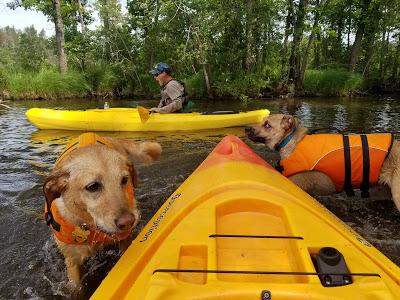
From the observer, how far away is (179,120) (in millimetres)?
10328

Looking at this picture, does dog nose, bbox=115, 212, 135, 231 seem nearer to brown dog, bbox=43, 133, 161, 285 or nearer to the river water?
brown dog, bbox=43, 133, 161, 285

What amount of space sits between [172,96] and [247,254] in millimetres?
8363

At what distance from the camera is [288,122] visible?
4953 mm

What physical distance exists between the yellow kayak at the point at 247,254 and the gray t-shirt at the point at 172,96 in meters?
6.94

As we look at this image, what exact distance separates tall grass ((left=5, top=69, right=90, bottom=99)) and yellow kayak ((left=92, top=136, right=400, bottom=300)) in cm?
1907

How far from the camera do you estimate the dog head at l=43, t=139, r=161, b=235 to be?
248 cm

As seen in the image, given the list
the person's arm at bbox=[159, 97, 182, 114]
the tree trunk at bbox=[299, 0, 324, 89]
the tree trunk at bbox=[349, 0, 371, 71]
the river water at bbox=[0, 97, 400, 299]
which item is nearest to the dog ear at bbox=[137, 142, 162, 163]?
the river water at bbox=[0, 97, 400, 299]

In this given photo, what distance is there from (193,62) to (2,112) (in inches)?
418

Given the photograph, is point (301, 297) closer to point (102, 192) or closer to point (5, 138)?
point (102, 192)

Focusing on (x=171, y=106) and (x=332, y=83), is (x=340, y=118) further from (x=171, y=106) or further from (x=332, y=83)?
(x=332, y=83)

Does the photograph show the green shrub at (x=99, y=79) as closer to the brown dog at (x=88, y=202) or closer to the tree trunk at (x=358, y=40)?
the tree trunk at (x=358, y=40)

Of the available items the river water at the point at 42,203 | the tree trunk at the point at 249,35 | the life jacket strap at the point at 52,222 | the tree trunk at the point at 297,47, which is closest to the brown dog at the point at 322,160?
the river water at the point at 42,203

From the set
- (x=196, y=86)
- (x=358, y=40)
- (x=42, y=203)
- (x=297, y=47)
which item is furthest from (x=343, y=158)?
(x=358, y=40)

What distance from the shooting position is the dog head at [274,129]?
4980 mm
